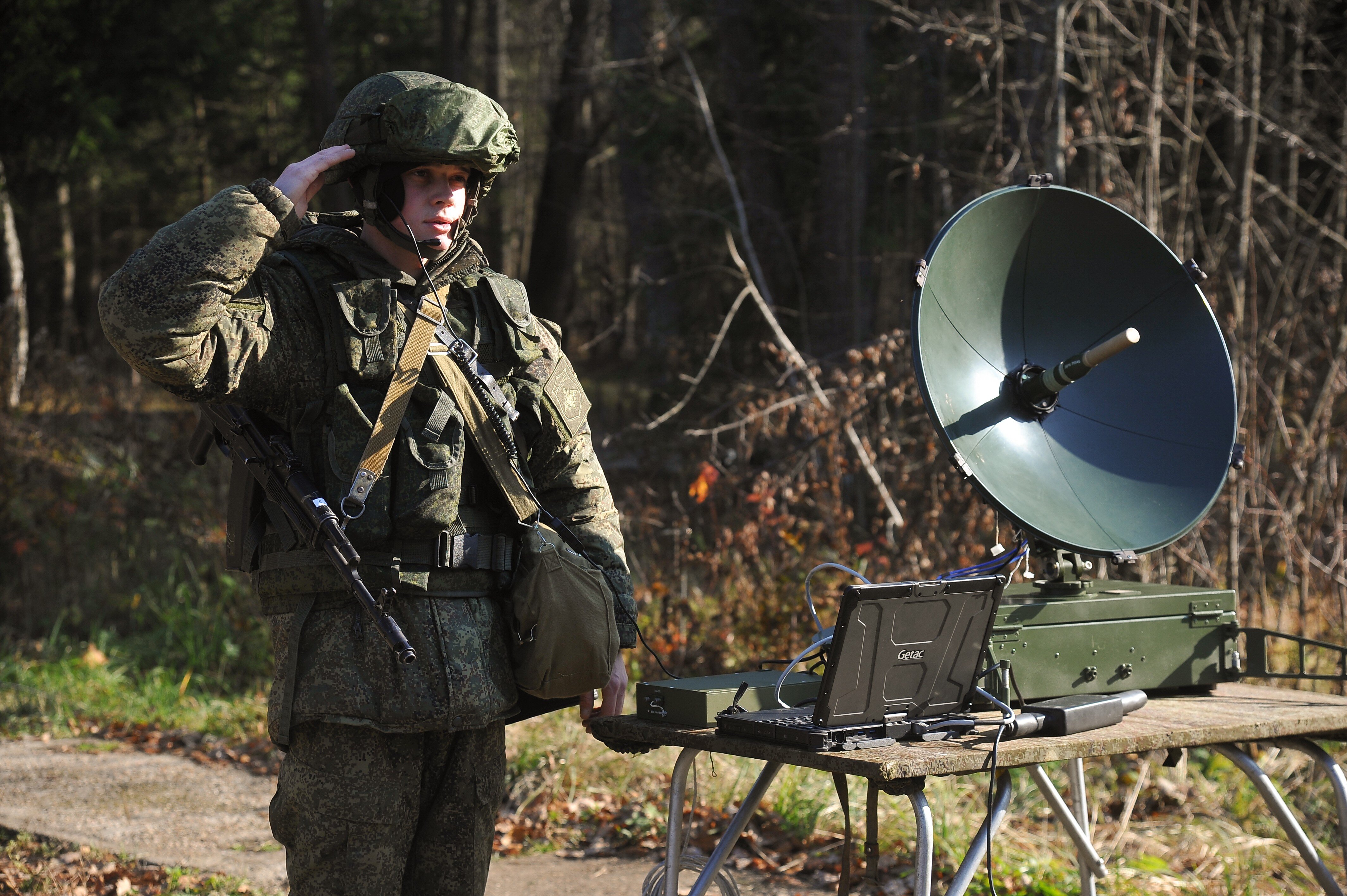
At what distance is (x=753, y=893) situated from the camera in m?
4.45

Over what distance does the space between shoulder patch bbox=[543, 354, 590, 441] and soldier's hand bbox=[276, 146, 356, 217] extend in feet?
2.28

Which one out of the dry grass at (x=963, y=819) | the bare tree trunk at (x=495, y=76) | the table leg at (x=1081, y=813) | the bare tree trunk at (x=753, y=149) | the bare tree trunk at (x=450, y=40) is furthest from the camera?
the bare tree trunk at (x=495, y=76)

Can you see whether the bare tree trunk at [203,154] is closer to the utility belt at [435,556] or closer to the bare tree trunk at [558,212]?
the bare tree trunk at [558,212]

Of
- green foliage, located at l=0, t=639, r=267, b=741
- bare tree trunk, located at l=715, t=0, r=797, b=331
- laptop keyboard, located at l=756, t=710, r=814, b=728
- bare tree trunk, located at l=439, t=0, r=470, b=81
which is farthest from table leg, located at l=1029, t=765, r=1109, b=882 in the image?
bare tree trunk, located at l=439, t=0, r=470, b=81

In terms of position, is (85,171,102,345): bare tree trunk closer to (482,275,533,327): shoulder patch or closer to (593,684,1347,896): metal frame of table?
(482,275,533,327): shoulder patch

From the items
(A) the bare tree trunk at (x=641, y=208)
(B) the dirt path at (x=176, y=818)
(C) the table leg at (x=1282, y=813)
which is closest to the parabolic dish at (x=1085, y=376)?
(C) the table leg at (x=1282, y=813)

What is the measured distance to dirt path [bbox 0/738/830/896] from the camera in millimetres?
4652

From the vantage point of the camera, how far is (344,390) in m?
2.66

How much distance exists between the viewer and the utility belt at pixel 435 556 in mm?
2662

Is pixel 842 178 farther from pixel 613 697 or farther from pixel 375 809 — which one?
pixel 375 809

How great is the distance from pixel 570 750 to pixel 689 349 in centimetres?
538

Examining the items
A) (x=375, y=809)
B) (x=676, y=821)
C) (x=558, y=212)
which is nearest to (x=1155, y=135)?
(x=676, y=821)

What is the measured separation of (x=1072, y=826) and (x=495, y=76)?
15.4m

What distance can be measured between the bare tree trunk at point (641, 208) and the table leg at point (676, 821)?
24.7ft
